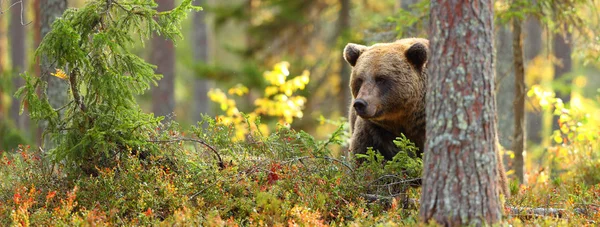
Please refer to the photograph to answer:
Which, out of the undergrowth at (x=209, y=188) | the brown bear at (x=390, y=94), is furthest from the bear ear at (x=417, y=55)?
the undergrowth at (x=209, y=188)

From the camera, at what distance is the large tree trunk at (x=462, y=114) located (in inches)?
194

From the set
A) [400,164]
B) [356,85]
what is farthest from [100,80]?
[400,164]

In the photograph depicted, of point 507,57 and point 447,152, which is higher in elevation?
point 507,57

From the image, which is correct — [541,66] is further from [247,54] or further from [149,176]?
[149,176]

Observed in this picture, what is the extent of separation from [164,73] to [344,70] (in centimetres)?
474

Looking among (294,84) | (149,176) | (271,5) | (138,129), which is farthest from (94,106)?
(271,5)

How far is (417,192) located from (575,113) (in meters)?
3.93

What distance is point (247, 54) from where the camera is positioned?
749 inches

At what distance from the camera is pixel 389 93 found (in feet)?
23.4

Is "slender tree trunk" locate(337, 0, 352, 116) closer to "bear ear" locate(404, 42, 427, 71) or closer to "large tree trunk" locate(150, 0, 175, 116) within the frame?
"large tree trunk" locate(150, 0, 175, 116)

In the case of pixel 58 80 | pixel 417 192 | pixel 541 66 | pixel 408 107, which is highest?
pixel 541 66


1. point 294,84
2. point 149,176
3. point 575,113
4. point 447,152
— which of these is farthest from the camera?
point 294,84

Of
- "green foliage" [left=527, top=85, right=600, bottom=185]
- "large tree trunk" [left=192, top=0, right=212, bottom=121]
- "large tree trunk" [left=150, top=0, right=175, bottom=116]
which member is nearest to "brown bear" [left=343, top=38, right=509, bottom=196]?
"green foliage" [left=527, top=85, right=600, bottom=185]

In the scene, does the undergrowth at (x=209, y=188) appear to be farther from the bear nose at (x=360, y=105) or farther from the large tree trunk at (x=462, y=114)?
the large tree trunk at (x=462, y=114)
